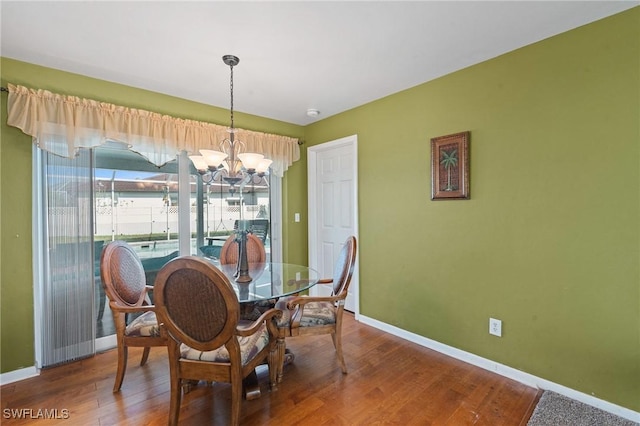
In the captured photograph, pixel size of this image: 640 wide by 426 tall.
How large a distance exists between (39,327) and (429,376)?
3.06 metres

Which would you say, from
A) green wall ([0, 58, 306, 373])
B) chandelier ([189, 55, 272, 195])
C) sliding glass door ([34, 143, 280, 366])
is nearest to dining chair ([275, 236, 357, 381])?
chandelier ([189, 55, 272, 195])

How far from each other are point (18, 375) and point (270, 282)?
200cm

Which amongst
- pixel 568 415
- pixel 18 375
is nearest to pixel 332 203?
pixel 568 415

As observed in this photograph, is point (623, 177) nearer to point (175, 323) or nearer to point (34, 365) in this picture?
point (175, 323)

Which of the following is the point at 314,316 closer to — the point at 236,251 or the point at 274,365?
the point at 274,365

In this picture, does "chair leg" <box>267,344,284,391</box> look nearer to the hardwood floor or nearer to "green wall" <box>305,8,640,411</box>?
the hardwood floor

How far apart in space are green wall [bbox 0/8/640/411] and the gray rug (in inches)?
4.2

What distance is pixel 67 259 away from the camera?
2.39m

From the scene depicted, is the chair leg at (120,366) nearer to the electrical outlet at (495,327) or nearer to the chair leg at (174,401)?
the chair leg at (174,401)

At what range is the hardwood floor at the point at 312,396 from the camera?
175 centimetres

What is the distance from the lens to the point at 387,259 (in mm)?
3023

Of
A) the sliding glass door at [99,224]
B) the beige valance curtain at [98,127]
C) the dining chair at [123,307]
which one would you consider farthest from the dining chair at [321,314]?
the beige valance curtain at [98,127]

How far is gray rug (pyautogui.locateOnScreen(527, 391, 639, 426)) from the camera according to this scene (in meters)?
1.67

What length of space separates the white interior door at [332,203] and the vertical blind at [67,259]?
7.70ft
